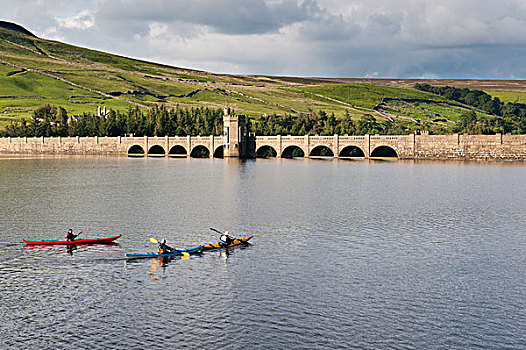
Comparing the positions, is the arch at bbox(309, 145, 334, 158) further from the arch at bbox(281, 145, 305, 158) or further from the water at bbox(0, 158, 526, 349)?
the water at bbox(0, 158, 526, 349)

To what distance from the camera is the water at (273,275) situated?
98.7ft

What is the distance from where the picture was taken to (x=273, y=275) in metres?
40.5

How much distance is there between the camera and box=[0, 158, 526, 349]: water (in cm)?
3008

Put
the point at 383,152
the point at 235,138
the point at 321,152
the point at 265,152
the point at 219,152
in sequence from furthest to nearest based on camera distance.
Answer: the point at 265,152 → the point at 219,152 → the point at 321,152 → the point at 383,152 → the point at 235,138

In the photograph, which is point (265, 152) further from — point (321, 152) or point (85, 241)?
point (85, 241)

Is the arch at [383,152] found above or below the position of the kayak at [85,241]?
above

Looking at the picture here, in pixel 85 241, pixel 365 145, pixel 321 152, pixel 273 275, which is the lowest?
pixel 273 275

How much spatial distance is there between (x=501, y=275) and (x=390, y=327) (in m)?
14.2

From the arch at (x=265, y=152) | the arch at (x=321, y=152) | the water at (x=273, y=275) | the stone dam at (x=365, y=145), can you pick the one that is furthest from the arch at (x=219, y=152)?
the water at (x=273, y=275)

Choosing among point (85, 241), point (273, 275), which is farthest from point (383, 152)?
point (273, 275)

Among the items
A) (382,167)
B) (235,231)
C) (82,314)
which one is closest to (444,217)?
(235,231)

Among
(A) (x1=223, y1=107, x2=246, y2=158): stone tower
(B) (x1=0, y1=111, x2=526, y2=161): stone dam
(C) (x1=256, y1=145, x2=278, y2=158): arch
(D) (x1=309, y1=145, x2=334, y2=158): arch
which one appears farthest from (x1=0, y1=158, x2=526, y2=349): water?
(C) (x1=256, y1=145, x2=278, y2=158): arch

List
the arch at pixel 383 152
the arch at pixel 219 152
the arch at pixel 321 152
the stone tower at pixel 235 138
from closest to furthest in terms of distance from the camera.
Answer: the arch at pixel 383 152, the stone tower at pixel 235 138, the arch at pixel 321 152, the arch at pixel 219 152

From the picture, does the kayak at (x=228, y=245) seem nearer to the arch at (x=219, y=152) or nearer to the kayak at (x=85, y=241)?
the kayak at (x=85, y=241)
